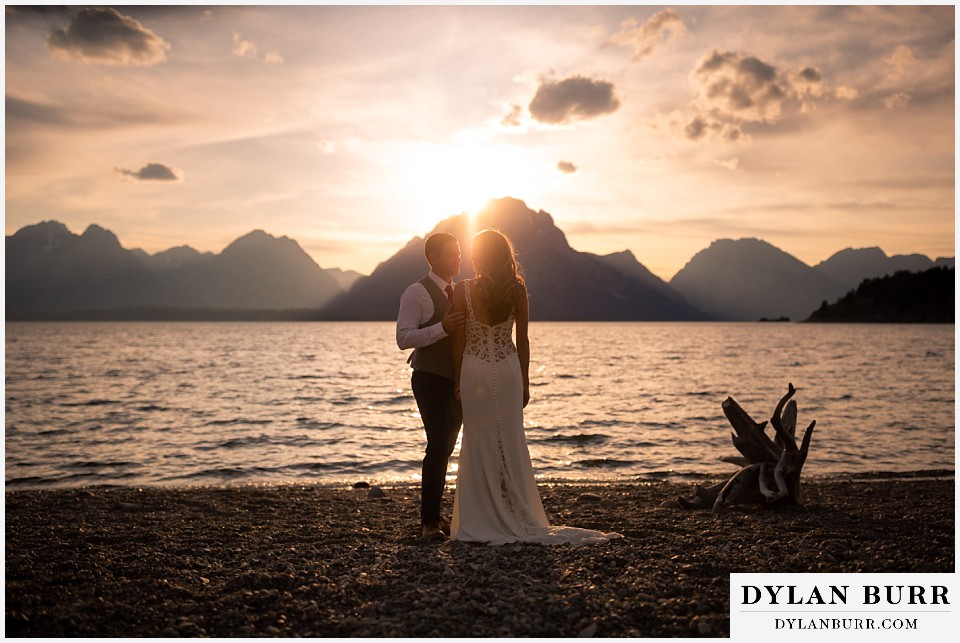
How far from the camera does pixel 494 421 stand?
7.59 meters

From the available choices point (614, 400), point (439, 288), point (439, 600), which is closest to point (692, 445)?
point (614, 400)

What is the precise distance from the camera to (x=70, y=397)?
1335 inches

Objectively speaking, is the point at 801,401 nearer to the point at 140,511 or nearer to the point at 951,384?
the point at 951,384

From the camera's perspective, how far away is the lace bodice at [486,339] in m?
7.42

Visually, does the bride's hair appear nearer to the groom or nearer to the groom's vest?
the groom

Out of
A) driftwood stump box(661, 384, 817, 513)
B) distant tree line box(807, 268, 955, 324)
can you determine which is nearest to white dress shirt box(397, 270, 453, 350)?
driftwood stump box(661, 384, 817, 513)

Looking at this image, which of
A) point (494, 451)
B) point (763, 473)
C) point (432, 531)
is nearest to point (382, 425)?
point (763, 473)

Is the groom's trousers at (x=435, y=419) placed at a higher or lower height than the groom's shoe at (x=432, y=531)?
higher

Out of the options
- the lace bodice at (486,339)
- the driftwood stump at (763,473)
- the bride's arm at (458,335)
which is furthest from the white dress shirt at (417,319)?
the driftwood stump at (763,473)

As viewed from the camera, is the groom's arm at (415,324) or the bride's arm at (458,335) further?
the bride's arm at (458,335)

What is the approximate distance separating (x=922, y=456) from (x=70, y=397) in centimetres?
3546

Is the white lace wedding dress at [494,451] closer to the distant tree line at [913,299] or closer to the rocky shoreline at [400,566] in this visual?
the rocky shoreline at [400,566]

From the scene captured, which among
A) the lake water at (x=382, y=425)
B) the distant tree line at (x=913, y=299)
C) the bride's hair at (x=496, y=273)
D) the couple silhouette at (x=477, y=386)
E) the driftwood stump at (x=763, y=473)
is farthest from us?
the distant tree line at (x=913, y=299)

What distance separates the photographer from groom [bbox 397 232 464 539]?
7.27 meters
